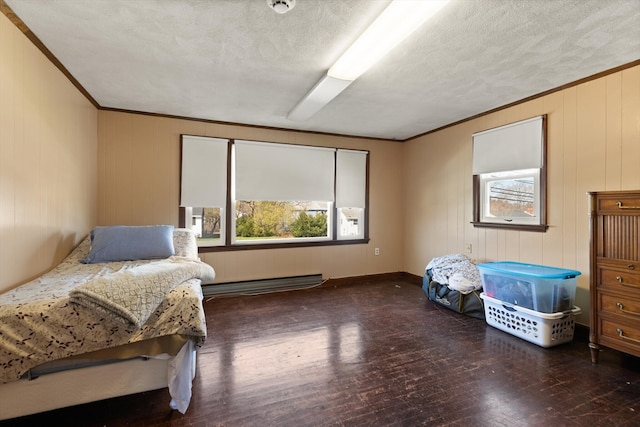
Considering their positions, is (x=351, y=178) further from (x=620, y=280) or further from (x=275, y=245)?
(x=620, y=280)

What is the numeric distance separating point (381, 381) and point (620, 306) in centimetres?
178

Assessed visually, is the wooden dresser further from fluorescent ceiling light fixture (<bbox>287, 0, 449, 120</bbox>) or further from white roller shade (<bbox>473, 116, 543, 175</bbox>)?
fluorescent ceiling light fixture (<bbox>287, 0, 449, 120</bbox>)

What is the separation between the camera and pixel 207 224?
13.1ft

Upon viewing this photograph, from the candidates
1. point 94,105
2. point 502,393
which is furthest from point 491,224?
point 94,105

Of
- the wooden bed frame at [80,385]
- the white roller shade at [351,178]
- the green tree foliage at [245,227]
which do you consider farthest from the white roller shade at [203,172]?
the wooden bed frame at [80,385]

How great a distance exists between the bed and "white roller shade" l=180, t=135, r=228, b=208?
82.4 inches

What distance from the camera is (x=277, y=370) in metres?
2.11

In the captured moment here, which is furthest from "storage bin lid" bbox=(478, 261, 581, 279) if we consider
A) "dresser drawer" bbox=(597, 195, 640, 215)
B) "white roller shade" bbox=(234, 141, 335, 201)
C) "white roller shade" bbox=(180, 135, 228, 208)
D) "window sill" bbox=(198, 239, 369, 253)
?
"white roller shade" bbox=(180, 135, 228, 208)

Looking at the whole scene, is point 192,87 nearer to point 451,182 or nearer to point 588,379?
point 451,182

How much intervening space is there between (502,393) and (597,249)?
1.30m

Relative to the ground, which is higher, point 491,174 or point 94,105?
point 94,105

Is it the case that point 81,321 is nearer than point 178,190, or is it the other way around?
point 81,321

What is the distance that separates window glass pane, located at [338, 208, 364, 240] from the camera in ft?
15.5

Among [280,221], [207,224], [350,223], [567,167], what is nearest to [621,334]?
[567,167]
